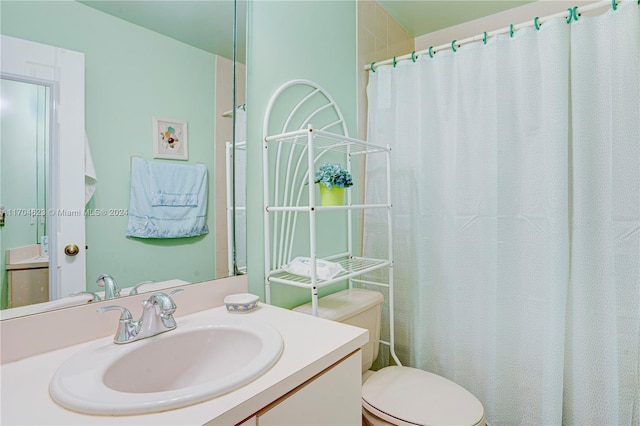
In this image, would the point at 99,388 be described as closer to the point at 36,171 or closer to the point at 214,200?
the point at 36,171

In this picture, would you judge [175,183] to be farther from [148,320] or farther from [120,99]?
[148,320]

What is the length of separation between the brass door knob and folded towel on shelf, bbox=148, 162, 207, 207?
218 mm

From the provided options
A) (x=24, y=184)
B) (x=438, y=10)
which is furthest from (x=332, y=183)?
(x=438, y=10)

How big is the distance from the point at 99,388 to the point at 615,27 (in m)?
1.95

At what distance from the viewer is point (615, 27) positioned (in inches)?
49.1

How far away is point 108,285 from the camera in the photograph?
2.89 ft

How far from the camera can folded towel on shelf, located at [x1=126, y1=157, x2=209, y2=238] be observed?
93cm

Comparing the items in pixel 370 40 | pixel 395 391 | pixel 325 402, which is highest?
pixel 370 40

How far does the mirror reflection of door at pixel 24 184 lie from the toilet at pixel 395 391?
0.83 m

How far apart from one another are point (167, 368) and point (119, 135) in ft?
2.07

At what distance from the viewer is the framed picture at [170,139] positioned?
0.97 metres

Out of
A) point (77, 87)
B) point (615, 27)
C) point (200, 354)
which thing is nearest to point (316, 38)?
point (77, 87)

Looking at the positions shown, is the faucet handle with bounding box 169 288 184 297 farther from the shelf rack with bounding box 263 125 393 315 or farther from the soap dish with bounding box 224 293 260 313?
the shelf rack with bounding box 263 125 393 315

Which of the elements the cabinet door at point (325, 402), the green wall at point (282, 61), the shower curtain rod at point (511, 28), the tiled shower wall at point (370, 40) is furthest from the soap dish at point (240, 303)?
the shower curtain rod at point (511, 28)
